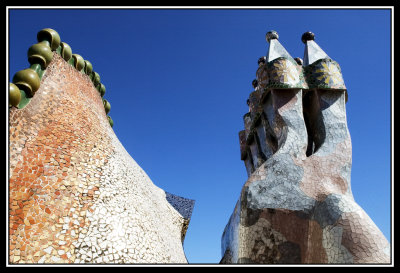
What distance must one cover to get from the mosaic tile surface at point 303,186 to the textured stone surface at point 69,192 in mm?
1438

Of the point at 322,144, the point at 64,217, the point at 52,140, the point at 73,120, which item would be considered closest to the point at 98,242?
the point at 64,217

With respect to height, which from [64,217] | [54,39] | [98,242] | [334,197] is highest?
[54,39]

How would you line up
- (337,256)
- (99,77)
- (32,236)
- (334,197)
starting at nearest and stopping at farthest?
1. (32,236)
2. (337,256)
3. (334,197)
4. (99,77)

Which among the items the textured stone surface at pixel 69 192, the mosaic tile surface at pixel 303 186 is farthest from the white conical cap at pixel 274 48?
the textured stone surface at pixel 69 192

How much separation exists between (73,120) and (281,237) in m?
3.47

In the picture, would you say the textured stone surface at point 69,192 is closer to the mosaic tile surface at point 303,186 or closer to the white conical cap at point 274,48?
the mosaic tile surface at point 303,186

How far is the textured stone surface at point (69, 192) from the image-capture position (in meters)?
3.33

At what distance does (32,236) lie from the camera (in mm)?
3270

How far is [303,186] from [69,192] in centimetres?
314

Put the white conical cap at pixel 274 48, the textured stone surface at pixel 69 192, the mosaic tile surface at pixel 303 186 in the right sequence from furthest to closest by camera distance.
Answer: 1. the white conical cap at pixel 274 48
2. the mosaic tile surface at pixel 303 186
3. the textured stone surface at pixel 69 192

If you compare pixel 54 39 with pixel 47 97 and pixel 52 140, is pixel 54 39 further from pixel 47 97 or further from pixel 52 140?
pixel 52 140

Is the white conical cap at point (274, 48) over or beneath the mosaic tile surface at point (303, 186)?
over

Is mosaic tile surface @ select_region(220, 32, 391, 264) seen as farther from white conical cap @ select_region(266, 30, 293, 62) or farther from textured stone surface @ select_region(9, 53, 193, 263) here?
textured stone surface @ select_region(9, 53, 193, 263)

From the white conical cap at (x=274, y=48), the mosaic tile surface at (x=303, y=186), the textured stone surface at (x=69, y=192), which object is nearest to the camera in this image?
the textured stone surface at (x=69, y=192)
